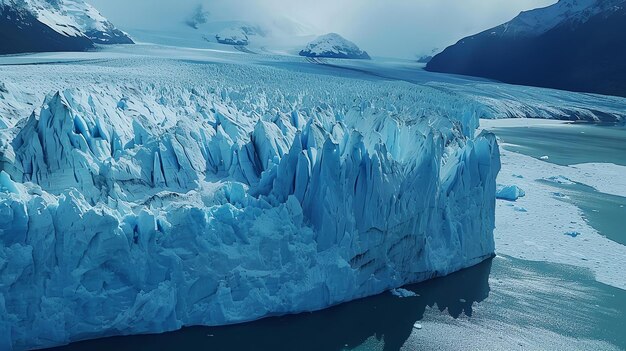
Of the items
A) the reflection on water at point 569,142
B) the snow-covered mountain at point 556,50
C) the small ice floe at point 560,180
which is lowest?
the reflection on water at point 569,142

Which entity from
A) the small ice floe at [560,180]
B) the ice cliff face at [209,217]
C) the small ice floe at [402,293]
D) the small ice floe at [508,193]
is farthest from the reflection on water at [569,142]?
the small ice floe at [402,293]

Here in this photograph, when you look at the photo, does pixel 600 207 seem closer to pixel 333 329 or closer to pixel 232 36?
pixel 333 329

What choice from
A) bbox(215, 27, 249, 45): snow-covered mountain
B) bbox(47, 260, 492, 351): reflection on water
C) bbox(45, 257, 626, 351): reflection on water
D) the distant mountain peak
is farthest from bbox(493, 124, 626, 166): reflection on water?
bbox(215, 27, 249, 45): snow-covered mountain

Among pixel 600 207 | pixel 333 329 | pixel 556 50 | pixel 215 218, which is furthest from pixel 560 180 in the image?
pixel 556 50

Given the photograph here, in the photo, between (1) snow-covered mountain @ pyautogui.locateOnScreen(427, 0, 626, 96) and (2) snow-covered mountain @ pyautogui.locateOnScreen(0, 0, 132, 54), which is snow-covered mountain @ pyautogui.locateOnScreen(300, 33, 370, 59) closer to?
(1) snow-covered mountain @ pyautogui.locateOnScreen(427, 0, 626, 96)

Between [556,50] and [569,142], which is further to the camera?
[556,50]

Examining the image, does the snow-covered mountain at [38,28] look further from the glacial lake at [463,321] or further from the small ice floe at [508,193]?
the glacial lake at [463,321]

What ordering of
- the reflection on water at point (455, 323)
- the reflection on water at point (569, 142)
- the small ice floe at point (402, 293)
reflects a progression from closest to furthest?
the reflection on water at point (455, 323), the small ice floe at point (402, 293), the reflection on water at point (569, 142)
